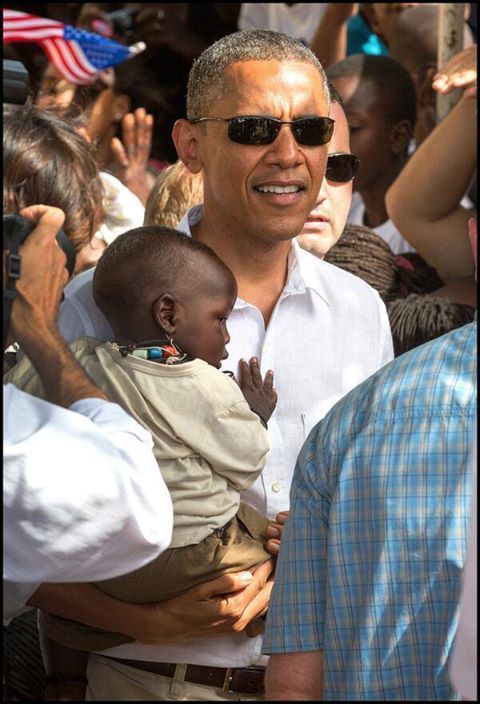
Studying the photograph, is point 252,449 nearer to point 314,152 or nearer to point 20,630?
point 314,152

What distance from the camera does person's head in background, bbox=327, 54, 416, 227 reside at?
5.16 m

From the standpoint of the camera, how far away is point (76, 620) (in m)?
2.96

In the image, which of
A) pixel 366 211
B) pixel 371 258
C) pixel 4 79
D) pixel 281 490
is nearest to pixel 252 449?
pixel 281 490

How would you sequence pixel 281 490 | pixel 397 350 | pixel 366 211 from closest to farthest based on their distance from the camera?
pixel 281 490 < pixel 397 350 < pixel 366 211

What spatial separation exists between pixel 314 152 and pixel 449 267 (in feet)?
4.61

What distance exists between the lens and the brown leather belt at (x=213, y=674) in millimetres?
3035

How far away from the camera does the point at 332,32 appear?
6.56 m

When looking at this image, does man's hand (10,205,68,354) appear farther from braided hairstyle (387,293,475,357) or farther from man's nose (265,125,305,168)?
braided hairstyle (387,293,475,357)

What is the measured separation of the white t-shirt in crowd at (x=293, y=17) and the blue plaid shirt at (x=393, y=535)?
16.7 feet

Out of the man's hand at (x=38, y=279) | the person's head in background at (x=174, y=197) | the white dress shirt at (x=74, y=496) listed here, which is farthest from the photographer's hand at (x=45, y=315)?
the person's head in background at (x=174, y=197)

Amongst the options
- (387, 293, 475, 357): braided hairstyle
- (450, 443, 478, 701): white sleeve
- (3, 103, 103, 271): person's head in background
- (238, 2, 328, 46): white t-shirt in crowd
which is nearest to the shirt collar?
(3, 103, 103, 271): person's head in background

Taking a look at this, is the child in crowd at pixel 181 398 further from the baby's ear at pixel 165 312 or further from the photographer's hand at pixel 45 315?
the photographer's hand at pixel 45 315

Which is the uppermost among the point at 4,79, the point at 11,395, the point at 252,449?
the point at 4,79

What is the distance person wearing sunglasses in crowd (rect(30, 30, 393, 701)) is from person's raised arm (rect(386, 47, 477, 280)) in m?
1.18
